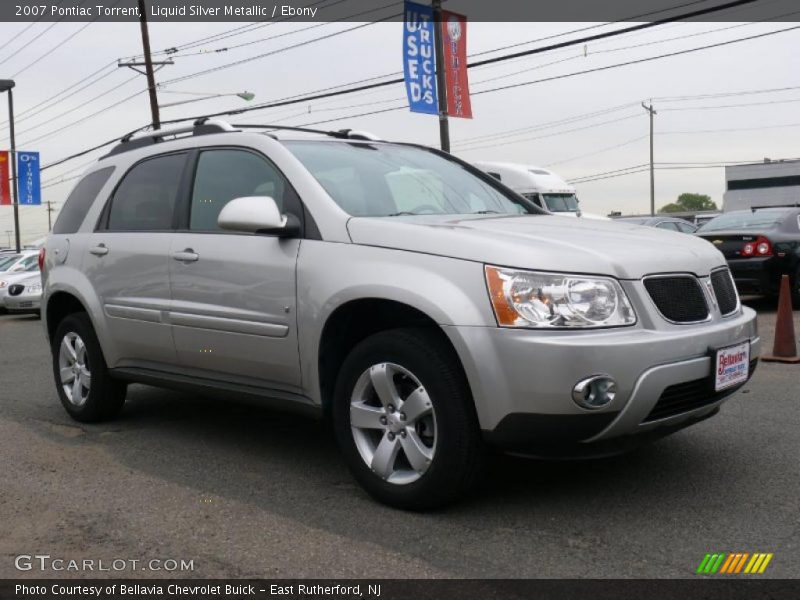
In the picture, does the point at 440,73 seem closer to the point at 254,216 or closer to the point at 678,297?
the point at 254,216

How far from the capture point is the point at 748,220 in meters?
11.5

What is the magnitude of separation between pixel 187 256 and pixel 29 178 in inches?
1363

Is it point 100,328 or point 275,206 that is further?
point 100,328

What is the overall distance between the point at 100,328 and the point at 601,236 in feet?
10.5

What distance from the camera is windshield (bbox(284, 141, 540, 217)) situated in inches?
170

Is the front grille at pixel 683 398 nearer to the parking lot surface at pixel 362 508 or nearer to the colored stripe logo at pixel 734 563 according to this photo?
the parking lot surface at pixel 362 508

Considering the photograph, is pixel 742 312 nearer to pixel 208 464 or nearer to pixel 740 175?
pixel 208 464

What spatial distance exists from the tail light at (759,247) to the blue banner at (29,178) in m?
31.7

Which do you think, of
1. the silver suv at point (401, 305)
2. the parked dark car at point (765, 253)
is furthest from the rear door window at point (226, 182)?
the parked dark car at point (765, 253)

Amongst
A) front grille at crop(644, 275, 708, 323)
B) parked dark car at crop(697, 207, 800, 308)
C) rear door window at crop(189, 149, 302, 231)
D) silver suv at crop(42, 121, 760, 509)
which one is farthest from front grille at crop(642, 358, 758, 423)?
parked dark car at crop(697, 207, 800, 308)

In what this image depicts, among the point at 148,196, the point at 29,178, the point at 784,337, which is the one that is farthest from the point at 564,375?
the point at 29,178

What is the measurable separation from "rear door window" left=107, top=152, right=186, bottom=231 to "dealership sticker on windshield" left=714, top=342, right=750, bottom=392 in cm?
306
